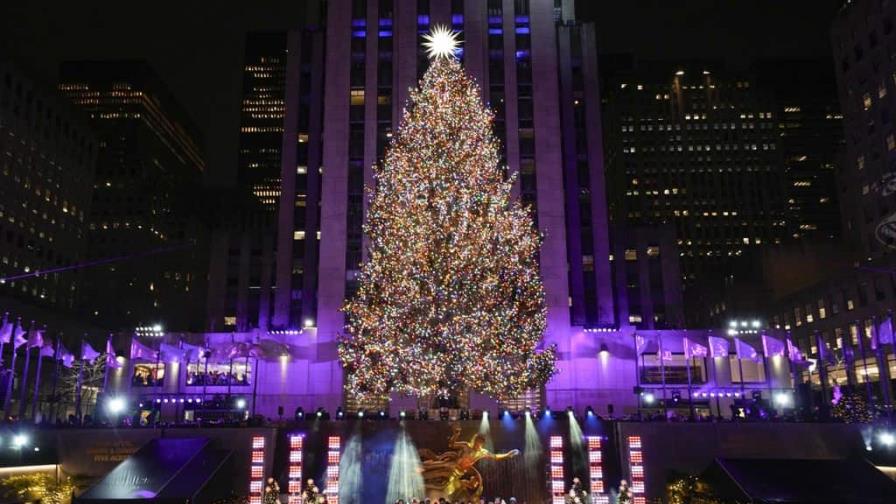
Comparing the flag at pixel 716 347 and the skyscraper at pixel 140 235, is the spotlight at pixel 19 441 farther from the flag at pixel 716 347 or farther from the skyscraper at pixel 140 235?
the skyscraper at pixel 140 235

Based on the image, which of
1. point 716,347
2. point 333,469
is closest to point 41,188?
point 333,469

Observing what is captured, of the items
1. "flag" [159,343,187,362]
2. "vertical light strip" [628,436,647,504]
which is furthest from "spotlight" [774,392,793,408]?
"flag" [159,343,187,362]

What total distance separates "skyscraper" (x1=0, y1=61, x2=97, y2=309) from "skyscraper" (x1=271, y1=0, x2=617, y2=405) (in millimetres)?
48802

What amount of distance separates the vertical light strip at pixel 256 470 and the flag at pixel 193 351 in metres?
22.5

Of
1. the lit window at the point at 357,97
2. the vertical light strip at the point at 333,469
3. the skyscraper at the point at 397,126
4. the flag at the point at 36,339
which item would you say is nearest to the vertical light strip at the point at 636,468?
the vertical light strip at the point at 333,469

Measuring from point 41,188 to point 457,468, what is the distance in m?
99.4

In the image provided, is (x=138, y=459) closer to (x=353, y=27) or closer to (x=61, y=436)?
(x=61, y=436)

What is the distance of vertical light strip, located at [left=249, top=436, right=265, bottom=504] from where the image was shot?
34.4m

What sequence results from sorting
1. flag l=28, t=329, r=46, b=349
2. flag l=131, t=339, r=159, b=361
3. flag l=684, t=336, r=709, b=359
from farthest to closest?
flag l=131, t=339, r=159, b=361
flag l=684, t=336, r=709, b=359
flag l=28, t=329, r=46, b=349

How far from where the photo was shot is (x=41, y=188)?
112 metres

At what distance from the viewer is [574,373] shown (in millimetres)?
60594

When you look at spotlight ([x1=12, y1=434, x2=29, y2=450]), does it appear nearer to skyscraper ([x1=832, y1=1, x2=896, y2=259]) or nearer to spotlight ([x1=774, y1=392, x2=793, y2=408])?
spotlight ([x1=774, y1=392, x2=793, y2=408])

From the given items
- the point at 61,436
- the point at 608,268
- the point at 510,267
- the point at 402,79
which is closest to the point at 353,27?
the point at 402,79

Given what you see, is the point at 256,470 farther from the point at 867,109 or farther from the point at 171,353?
the point at 867,109
